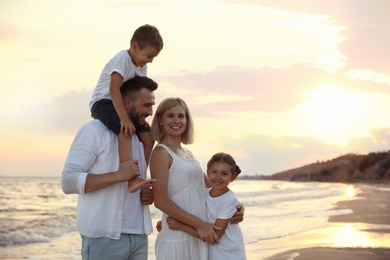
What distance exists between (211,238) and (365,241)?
23.6 ft

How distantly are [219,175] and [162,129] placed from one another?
48cm

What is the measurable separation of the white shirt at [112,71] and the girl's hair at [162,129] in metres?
0.30

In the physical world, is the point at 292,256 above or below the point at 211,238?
below

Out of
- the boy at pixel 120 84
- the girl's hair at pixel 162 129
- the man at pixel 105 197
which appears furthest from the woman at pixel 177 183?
the man at pixel 105 197

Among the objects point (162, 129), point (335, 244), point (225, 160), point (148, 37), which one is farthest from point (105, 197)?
point (335, 244)

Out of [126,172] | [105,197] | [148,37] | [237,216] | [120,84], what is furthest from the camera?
[148,37]

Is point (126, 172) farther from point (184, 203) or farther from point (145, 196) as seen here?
point (184, 203)

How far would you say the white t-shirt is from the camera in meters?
4.23

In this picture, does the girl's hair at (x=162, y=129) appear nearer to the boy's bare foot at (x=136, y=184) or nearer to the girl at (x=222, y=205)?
the girl at (x=222, y=205)

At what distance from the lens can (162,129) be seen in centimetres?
423

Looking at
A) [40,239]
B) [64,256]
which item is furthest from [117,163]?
[40,239]

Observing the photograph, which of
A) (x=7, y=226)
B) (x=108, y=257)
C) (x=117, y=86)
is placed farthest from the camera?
(x=7, y=226)

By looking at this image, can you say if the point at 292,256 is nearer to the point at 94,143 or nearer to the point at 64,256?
the point at 64,256

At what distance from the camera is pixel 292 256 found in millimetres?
9258
